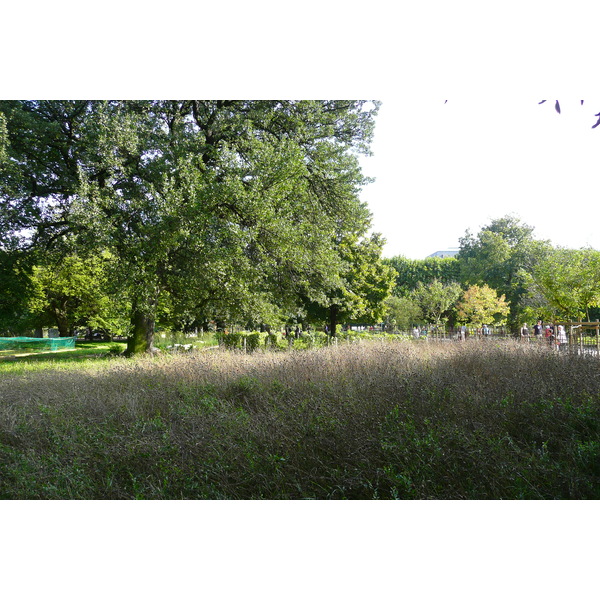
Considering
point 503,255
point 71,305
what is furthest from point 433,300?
point 71,305

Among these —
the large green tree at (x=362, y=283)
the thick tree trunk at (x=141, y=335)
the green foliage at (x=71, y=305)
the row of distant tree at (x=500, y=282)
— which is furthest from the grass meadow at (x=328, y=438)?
the green foliage at (x=71, y=305)

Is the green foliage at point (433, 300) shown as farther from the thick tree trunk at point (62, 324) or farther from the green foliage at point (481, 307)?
the thick tree trunk at point (62, 324)

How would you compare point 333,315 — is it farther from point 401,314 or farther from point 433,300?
point 433,300

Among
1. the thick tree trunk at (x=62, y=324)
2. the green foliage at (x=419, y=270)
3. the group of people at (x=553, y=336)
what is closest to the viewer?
the group of people at (x=553, y=336)

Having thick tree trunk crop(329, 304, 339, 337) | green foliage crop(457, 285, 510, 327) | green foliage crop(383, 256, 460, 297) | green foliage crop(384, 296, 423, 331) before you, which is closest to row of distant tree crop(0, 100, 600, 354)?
thick tree trunk crop(329, 304, 339, 337)

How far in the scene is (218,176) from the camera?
927cm

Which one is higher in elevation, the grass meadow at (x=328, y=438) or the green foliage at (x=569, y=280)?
the green foliage at (x=569, y=280)

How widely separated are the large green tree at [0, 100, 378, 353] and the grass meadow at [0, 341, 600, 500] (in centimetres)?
386

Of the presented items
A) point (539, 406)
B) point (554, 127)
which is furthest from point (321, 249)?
point (539, 406)

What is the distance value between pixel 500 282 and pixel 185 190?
40.8 feet

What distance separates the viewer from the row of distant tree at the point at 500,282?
10.0 m

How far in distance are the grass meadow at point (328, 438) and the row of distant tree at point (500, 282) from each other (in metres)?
5.77
